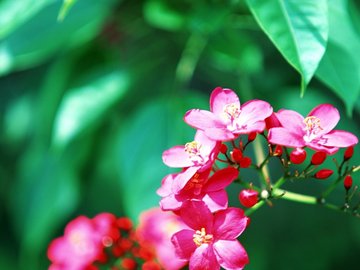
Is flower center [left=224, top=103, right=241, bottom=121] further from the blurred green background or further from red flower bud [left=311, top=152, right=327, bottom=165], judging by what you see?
the blurred green background

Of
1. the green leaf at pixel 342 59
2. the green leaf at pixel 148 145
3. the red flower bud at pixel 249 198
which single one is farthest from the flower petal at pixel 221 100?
the green leaf at pixel 148 145

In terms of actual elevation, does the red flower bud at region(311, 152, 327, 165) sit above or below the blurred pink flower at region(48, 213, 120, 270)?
above

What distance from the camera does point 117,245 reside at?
1229 mm

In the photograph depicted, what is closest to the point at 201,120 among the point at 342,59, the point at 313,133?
the point at 313,133

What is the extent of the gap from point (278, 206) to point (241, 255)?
55.7 inches

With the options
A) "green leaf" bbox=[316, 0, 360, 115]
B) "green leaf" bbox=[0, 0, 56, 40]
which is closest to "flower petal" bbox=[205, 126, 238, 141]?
"green leaf" bbox=[316, 0, 360, 115]

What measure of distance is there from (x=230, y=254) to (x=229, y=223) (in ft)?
0.11

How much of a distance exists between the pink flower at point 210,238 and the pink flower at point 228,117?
86 mm

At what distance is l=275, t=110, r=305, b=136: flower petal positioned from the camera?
2.91 ft

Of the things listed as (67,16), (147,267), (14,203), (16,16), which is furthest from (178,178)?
(14,203)

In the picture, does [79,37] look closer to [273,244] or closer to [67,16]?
[67,16]

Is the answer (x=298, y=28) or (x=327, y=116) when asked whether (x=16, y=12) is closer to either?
(x=298, y=28)

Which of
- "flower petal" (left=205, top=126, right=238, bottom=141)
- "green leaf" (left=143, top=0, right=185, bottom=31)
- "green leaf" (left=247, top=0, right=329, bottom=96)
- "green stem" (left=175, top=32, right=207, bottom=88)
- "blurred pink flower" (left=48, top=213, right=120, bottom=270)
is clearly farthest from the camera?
"green stem" (left=175, top=32, right=207, bottom=88)

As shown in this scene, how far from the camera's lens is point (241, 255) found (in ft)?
2.82
